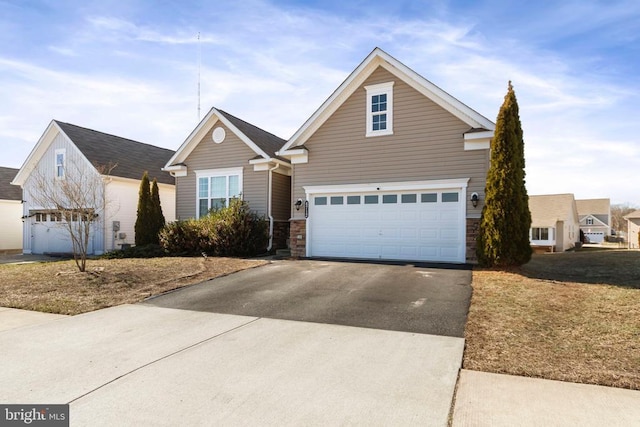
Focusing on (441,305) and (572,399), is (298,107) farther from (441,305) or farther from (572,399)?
(572,399)

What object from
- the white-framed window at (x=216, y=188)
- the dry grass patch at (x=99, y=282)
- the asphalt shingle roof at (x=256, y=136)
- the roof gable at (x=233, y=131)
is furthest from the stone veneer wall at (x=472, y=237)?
the white-framed window at (x=216, y=188)

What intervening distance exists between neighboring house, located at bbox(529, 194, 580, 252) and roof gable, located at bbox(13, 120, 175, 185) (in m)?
28.7

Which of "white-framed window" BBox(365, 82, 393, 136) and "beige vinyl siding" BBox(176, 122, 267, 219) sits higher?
"white-framed window" BBox(365, 82, 393, 136)

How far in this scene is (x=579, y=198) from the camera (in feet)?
197

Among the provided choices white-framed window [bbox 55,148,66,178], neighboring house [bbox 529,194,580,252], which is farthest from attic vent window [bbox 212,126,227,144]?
neighboring house [bbox 529,194,580,252]

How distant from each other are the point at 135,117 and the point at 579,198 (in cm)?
6581

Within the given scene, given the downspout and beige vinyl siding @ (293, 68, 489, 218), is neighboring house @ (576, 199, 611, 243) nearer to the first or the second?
beige vinyl siding @ (293, 68, 489, 218)

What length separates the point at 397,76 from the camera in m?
13.0

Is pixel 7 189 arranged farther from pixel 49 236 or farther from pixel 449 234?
pixel 449 234

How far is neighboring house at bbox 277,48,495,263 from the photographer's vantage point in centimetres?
1203

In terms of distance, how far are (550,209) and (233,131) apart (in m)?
28.6

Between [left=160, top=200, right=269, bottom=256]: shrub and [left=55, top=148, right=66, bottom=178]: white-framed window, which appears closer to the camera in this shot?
[left=160, top=200, right=269, bottom=256]: shrub

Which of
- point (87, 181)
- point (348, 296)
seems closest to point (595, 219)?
point (348, 296)

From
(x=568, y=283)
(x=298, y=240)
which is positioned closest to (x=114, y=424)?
(x=568, y=283)
